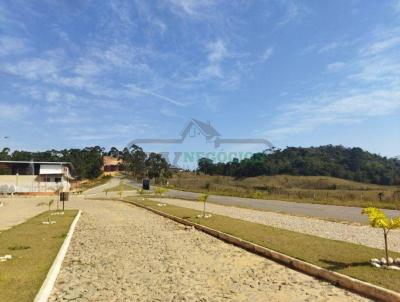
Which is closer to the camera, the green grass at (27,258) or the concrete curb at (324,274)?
the concrete curb at (324,274)

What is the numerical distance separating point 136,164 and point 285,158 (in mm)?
46066

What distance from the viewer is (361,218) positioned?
2358 cm

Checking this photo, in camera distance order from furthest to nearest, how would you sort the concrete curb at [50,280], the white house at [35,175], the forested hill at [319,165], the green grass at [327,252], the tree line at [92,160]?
the tree line at [92,160] < the forested hill at [319,165] < the white house at [35,175] < the green grass at [327,252] < the concrete curb at [50,280]

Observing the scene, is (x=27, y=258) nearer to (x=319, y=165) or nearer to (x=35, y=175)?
(x=35, y=175)

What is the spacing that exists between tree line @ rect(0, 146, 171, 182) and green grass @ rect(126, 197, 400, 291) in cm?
10411

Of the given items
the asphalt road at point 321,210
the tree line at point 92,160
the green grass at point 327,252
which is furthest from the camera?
the tree line at point 92,160

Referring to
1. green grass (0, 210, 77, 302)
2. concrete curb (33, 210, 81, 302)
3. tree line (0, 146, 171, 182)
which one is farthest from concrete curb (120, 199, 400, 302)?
tree line (0, 146, 171, 182)

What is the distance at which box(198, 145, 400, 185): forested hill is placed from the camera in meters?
101

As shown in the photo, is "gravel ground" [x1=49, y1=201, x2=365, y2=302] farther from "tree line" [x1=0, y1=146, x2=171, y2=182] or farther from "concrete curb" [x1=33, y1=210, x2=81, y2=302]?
"tree line" [x1=0, y1=146, x2=171, y2=182]

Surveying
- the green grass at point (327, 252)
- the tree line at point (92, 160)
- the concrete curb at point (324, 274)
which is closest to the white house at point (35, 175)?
the tree line at point (92, 160)

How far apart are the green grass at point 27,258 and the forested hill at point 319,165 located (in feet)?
289

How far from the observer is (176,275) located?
433 inches

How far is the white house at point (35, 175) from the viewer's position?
81.2m

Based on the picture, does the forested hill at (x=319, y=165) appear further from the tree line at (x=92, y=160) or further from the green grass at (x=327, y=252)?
the green grass at (x=327, y=252)
